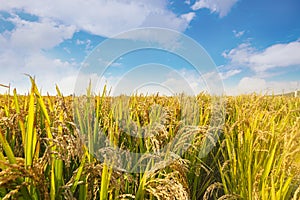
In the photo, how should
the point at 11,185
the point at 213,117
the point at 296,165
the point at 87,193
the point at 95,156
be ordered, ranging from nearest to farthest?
the point at 11,185
the point at 87,193
the point at 95,156
the point at 296,165
the point at 213,117

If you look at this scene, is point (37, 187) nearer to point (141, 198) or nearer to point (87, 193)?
point (87, 193)

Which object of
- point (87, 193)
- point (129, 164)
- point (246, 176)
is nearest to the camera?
point (87, 193)

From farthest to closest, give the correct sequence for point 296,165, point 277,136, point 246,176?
point 277,136 < point 246,176 < point 296,165

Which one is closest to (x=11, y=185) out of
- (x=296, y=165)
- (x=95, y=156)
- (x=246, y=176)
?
(x=95, y=156)

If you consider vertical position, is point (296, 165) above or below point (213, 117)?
below

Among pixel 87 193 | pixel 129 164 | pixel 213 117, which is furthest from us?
pixel 213 117

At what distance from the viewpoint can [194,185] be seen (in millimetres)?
1862

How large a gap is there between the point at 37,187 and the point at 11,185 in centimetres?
9

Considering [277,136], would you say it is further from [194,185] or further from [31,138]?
[31,138]

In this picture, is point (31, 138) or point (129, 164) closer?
point (31, 138)

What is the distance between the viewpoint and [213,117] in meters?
2.67

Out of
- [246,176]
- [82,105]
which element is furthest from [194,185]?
[82,105]

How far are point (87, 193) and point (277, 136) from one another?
1687 mm

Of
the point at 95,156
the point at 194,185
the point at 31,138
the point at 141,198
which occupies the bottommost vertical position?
the point at 194,185
